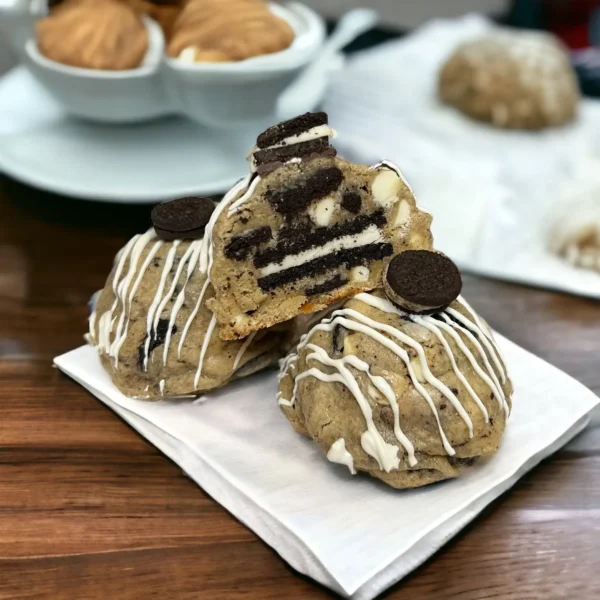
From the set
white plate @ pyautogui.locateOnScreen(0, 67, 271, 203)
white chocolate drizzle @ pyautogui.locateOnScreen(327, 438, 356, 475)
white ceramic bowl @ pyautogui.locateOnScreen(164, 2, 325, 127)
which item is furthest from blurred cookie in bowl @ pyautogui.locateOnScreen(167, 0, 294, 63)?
white chocolate drizzle @ pyautogui.locateOnScreen(327, 438, 356, 475)

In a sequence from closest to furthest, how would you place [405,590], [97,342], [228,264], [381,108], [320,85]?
[405,590] → [228,264] → [97,342] → [320,85] → [381,108]

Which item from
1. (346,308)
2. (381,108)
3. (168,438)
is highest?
(346,308)

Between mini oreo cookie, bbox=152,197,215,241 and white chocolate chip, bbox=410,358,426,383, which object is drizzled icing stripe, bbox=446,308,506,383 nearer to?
white chocolate chip, bbox=410,358,426,383

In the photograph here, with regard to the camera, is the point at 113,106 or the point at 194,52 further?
the point at 113,106

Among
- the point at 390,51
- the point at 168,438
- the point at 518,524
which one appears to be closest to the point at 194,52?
the point at 168,438

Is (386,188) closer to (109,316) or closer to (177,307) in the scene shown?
(177,307)

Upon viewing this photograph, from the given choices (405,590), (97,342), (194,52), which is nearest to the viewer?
(405,590)

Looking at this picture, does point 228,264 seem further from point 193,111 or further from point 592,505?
point 193,111
